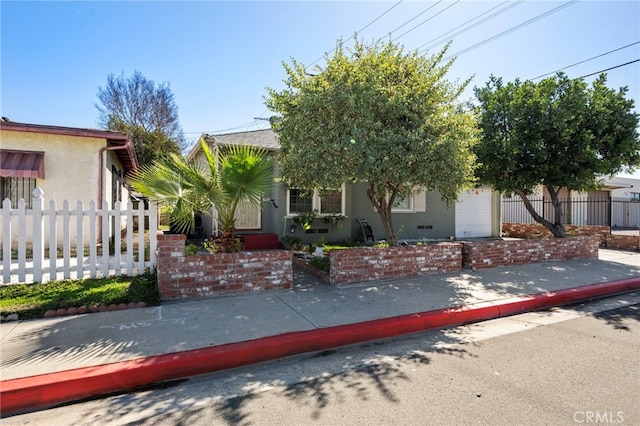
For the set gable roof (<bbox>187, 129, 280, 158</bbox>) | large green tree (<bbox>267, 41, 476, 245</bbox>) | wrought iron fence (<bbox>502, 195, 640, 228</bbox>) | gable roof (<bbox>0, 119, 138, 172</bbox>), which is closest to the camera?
large green tree (<bbox>267, 41, 476, 245</bbox>)

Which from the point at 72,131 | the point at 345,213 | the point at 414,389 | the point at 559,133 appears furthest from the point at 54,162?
the point at 559,133

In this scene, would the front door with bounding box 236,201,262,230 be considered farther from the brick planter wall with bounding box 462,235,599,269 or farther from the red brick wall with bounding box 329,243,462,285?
the brick planter wall with bounding box 462,235,599,269

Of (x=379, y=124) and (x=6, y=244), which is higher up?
(x=379, y=124)

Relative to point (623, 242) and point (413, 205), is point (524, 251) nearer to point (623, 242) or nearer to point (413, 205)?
point (413, 205)

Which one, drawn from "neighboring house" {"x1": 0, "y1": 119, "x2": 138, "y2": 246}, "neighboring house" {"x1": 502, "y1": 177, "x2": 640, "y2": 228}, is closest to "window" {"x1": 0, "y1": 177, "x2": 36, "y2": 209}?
"neighboring house" {"x1": 0, "y1": 119, "x2": 138, "y2": 246}

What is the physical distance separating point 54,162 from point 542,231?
1818 centimetres

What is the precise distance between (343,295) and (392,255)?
1.67 meters

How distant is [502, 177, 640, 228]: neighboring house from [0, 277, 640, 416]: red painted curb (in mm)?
14102

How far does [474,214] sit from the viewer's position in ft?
50.1

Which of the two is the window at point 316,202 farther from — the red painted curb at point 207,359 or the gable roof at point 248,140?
the red painted curb at point 207,359

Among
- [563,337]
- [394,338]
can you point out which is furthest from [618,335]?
[394,338]

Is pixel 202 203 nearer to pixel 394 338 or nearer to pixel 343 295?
pixel 343 295

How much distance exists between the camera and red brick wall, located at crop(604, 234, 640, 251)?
1258 cm

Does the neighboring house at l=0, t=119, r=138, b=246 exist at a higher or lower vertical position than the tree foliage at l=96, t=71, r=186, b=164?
lower
